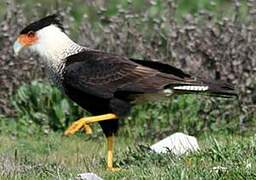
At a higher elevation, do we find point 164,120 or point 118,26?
point 118,26

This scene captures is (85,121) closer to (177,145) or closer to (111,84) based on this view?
(111,84)

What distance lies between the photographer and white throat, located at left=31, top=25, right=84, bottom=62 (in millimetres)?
7699

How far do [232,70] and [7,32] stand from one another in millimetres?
2476

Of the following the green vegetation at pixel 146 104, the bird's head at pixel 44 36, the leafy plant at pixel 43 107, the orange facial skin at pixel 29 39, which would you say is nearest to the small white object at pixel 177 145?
the green vegetation at pixel 146 104

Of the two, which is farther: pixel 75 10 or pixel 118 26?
pixel 75 10

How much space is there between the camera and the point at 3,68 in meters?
9.87

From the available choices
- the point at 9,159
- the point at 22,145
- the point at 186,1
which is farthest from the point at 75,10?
the point at 9,159

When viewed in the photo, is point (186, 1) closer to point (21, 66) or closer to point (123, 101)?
point (21, 66)

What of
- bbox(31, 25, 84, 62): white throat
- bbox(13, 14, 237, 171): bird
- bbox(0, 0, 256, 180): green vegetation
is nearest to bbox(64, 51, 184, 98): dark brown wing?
bbox(13, 14, 237, 171): bird

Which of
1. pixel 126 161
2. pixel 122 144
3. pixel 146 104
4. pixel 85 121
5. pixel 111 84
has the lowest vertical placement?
pixel 122 144

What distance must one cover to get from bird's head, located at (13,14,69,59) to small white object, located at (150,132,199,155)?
1.22 m

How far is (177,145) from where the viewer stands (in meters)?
7.71

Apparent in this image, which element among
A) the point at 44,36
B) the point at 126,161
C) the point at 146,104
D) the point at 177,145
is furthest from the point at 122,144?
the point at 126,161

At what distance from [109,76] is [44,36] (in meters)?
0.79
